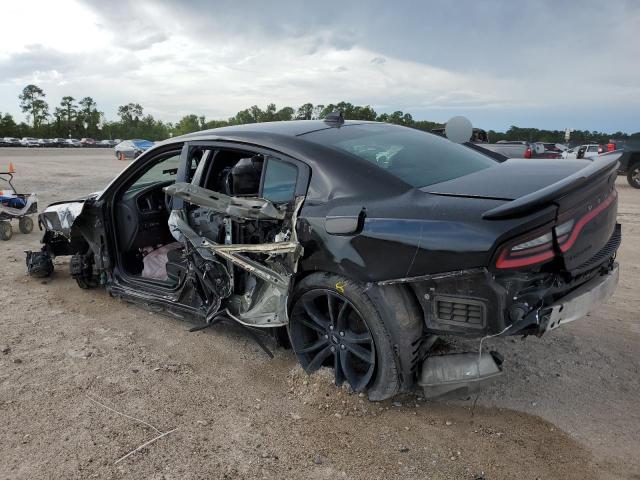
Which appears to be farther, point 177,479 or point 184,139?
point 184,139

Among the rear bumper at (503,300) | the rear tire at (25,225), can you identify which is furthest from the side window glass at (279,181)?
the rear tire at (25,225)

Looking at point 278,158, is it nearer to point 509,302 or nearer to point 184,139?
point 184,139

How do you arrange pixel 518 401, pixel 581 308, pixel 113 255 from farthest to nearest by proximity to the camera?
pixel 113 255 < pixel 518 401 < pixel 581 308

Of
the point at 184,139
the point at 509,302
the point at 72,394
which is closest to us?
the point at 509,302

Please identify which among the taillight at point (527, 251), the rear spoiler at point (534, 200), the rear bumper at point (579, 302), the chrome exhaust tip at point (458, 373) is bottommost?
the chrome exhaust tip at point (458, 373)

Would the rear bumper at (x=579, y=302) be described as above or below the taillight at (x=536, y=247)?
below

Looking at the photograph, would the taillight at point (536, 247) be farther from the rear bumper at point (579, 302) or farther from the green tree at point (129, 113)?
the green tree at point (129, 113)

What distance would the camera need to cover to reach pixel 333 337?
2992 millimetres

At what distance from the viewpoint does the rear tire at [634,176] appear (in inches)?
561

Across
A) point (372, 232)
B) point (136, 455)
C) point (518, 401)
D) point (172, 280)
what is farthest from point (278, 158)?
point (518, 401)

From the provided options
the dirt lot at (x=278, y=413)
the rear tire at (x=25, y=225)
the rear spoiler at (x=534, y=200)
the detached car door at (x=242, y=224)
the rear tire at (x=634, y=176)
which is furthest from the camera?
the rear tire at (x=634, y=176)

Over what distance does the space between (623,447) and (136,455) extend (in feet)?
7.92

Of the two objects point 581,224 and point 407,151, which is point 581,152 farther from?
point 581,224

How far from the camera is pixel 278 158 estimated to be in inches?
125
